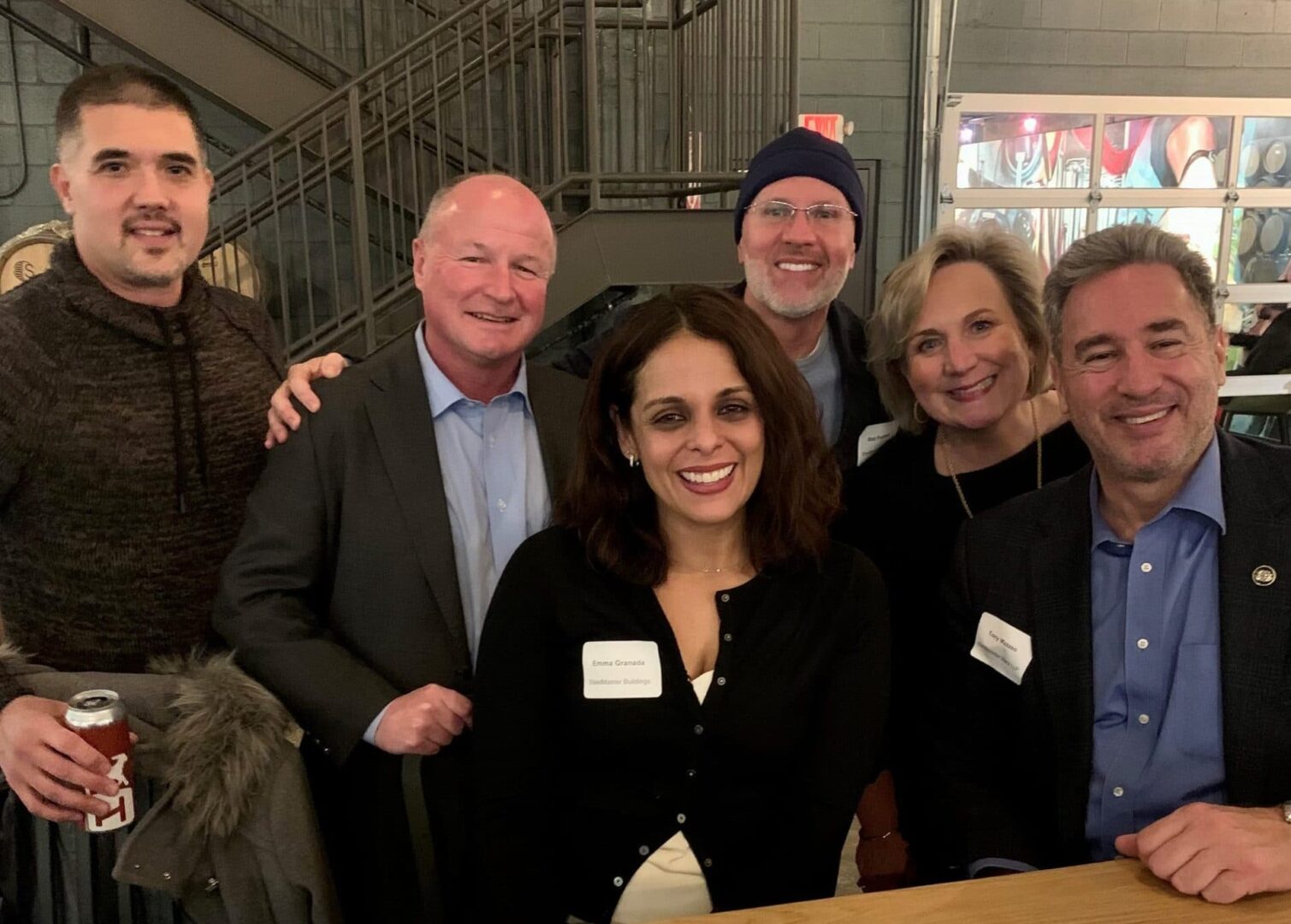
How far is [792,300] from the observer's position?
2.40 meters

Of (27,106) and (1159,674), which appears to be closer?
(1159,674)

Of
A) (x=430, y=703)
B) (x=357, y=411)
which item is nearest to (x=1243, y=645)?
(x=430, y=703)

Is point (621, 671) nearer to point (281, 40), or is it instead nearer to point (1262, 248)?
point (281, 40)

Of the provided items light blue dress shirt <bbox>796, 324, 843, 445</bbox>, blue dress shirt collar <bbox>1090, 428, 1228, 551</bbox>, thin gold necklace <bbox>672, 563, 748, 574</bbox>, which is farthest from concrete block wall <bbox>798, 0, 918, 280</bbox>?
thin gold necklace <bbox>672, 563, 748, 574</bbox>

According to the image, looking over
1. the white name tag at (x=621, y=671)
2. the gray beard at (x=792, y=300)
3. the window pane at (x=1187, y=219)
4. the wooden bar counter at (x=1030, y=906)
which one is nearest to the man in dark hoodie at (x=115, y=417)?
the white name tag at (x=621, y=671)

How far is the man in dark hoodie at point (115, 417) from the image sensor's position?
1689mm

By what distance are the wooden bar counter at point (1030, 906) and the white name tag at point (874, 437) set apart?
47.1 inches

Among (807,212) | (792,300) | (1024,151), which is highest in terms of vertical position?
(1024,151)

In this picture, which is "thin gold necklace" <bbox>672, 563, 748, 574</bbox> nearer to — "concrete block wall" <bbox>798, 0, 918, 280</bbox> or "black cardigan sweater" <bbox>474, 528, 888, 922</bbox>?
"black cardigan sweater" <bbox>474, 528, 888, 922</bbox>

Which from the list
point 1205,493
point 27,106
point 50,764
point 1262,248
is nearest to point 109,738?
point 50,764

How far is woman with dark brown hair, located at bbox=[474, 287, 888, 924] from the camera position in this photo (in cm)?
148

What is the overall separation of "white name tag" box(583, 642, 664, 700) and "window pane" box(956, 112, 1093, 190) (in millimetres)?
4950

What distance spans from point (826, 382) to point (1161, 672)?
1.19m

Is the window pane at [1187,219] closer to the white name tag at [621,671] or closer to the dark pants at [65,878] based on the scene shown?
the white name tag at [621,671]
